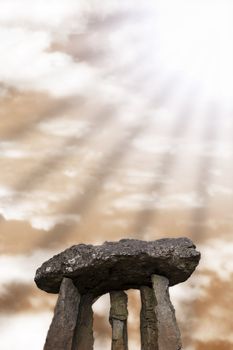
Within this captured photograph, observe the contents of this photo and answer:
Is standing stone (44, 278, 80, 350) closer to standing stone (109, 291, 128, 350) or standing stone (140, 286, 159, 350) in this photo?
standing stone (109, 291, 128, 350)

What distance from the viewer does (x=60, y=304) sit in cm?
1172

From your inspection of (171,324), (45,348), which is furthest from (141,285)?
(45,348)

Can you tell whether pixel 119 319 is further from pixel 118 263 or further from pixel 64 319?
pixel 64 319

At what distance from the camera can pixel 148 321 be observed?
13.7 metres

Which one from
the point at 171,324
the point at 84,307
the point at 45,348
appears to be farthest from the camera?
the point at 84,307

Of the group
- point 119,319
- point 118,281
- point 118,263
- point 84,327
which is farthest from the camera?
point 119,319

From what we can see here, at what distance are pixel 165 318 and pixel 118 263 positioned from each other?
203 cm

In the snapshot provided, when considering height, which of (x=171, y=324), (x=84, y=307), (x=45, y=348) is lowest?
(x=45, y=348)

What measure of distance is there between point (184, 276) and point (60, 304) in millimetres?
3852

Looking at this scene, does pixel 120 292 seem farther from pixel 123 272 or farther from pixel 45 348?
pixel 45 348

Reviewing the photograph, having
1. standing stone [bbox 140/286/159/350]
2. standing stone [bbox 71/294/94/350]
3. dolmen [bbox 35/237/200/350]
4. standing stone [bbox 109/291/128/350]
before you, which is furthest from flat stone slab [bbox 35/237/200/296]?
standing stone [bbox 109/291/128/350]

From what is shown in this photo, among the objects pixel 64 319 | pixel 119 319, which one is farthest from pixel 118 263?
pixel 119 319

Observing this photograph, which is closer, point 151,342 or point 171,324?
point 171,324

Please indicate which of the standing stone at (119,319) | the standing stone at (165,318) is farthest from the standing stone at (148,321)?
the standing stone at (165,318)
